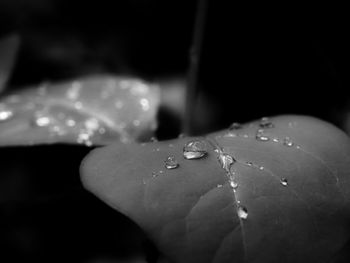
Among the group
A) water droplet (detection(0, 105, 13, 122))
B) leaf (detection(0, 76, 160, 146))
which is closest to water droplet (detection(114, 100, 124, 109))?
leaf (detection(0, 76, 160, 146))

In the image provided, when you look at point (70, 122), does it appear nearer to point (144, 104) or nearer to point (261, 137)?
point (144, 104)

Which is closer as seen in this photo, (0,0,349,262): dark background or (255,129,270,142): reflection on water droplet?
(255,129,270,142): reflection on water droplet

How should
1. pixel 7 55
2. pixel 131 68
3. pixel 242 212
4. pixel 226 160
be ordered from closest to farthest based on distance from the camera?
pixel 242 212
pixel 226 160
pixel 7 55
pixel 131 68

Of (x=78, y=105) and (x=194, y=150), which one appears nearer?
(x=194, y=150)

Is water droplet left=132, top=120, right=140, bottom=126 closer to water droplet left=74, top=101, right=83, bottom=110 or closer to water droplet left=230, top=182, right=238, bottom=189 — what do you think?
water droplet left=74, top=101, right=83, bottom=110

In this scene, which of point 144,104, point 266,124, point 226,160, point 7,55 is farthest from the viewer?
point 7,55

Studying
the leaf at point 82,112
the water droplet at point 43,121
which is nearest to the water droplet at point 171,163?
the leaf at point 82,112

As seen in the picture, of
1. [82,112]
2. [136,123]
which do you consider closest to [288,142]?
[136,123]
